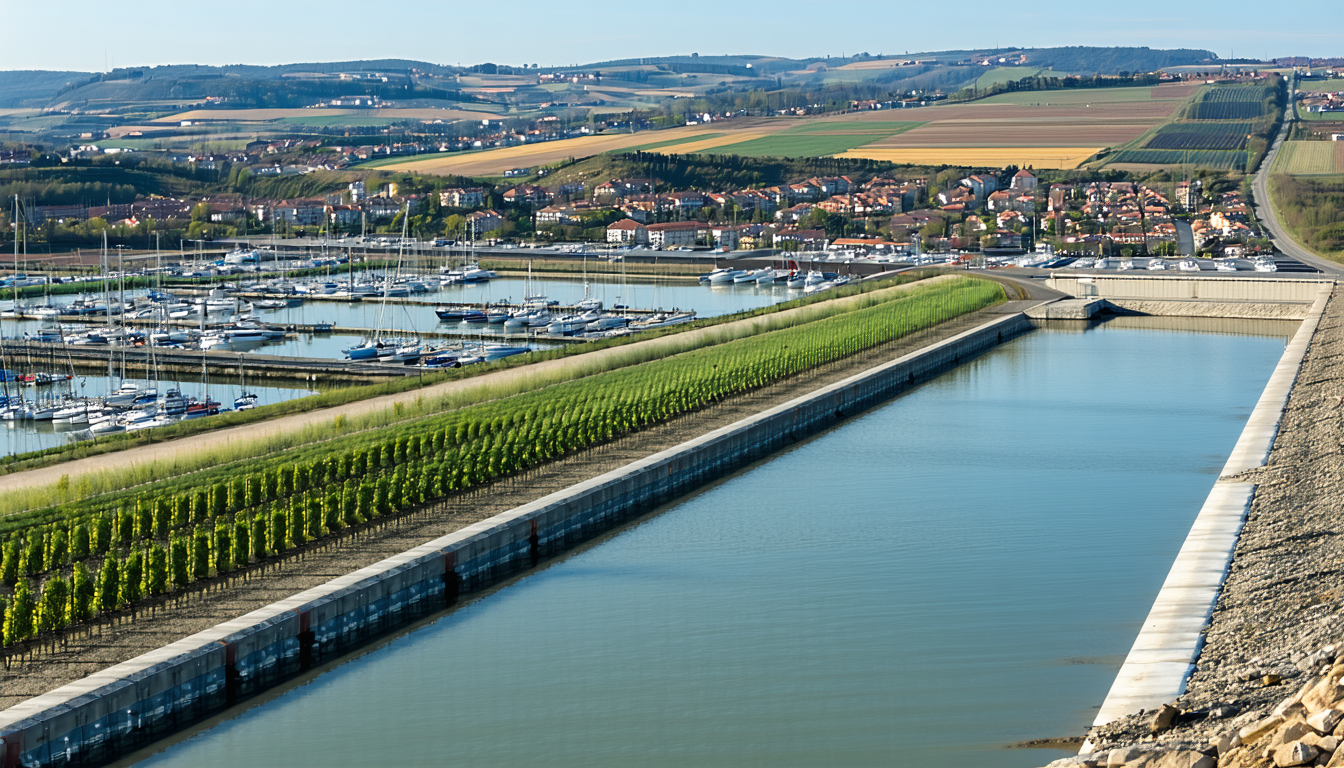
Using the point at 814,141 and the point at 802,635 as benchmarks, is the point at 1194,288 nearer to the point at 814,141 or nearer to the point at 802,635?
the point at 802,635

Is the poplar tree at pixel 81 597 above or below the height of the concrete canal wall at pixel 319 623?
above

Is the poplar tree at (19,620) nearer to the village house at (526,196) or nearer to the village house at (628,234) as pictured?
the village house at (628,234)

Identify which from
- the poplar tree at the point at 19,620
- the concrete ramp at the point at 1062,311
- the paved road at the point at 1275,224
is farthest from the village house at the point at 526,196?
the poplar tree at the point at 19,620

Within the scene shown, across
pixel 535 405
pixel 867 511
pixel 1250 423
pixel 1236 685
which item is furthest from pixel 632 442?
pixel 1236 685

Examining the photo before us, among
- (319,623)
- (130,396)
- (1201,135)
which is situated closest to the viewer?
(319,623)

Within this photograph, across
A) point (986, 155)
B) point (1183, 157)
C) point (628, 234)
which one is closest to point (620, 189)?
point (628, 234)

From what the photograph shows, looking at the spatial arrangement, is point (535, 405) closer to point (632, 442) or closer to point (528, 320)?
point (632, 442)

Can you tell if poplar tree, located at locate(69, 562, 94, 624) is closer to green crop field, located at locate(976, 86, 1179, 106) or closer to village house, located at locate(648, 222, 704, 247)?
village house, located at locate(648, 222, 704, 247)
